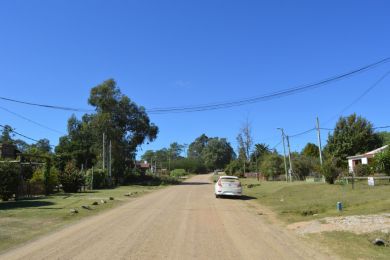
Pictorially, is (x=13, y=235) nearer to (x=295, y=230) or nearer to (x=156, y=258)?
(x=156, y=258)

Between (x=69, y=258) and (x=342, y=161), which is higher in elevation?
(x=342, y=161)

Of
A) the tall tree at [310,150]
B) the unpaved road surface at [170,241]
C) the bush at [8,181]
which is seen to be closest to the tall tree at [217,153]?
the tall tree at [310,150]

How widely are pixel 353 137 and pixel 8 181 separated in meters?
51.5

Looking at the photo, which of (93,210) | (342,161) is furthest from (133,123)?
(93,210)

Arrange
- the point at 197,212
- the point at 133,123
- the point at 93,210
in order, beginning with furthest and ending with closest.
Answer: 1. the point at 133,123
2. the point at 93,210
3. the point at 197,212

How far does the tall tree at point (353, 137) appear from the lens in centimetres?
6538

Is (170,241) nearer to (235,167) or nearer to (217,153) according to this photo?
(235,167)

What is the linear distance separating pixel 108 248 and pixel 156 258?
164cm

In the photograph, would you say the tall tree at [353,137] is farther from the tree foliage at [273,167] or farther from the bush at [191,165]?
the bush at [191,165]

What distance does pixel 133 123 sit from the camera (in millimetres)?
68250

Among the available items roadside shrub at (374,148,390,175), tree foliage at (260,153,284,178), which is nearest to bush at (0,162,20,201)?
roadside shrub at (374,148,390,175)

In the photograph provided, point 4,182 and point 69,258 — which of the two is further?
point 4,182

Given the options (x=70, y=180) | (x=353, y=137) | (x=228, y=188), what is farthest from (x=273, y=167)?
(x=228, y=188)

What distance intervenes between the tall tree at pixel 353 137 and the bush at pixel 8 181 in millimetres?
49068
